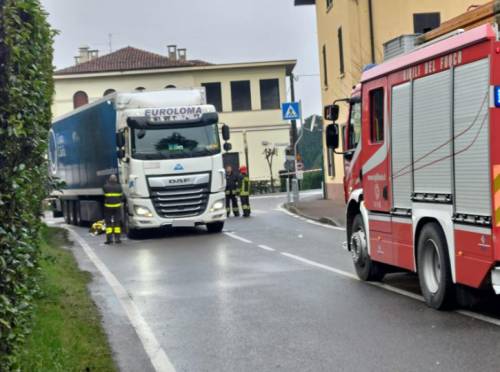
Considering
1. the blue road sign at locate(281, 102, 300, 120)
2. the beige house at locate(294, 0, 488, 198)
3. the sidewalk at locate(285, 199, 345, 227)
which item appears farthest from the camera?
the blue road sign at locate(281, 102, 300, 120)

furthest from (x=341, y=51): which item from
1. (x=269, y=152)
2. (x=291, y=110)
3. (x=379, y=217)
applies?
(x=269, y=152)

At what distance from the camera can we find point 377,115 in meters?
11.5

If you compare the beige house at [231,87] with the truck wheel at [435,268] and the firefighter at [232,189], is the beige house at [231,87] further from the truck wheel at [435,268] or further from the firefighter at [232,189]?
the truck wheel at [435,268]

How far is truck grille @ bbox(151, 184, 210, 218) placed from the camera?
72.0ft

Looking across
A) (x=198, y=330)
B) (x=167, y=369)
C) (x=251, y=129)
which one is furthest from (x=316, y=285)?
(x=251, y=129)

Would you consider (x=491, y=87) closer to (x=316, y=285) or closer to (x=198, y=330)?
(x=198, y=330)

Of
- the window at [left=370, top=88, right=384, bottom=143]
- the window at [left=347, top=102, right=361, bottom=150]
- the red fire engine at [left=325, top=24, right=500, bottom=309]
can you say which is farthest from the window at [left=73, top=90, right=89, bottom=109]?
the window at [left=370, top=88, right=384, bottom=143]

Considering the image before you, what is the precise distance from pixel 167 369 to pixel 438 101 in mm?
4016

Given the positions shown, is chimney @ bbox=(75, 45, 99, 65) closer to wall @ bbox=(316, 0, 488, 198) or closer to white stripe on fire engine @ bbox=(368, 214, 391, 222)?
wall @ bbox=(316, 0, 488, 198)

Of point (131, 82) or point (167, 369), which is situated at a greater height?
point (131, 82)

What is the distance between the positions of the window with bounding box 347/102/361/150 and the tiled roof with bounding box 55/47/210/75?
172 feet

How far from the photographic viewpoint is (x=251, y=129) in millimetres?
63781

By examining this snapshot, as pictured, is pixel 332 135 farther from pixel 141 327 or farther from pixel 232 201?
pixel 232 201

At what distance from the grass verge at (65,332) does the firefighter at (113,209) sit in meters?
7.43
